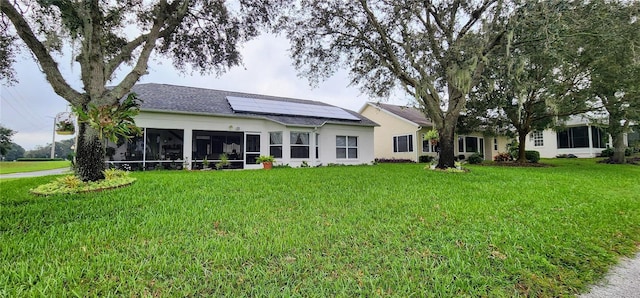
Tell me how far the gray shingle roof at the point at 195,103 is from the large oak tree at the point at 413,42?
11.6ft

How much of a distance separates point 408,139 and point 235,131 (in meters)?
12.7

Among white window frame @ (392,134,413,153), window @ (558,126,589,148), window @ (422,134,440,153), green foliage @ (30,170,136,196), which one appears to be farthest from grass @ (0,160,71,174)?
window @ (558,126,589,148)

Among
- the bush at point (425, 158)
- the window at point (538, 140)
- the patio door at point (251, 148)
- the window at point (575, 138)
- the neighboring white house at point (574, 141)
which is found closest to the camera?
the patio door at point (251, 148)

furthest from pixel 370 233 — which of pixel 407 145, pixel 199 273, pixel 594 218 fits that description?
pixel 407 145

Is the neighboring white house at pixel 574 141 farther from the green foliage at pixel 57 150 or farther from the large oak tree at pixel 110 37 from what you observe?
the green foliage at pixel 57 150

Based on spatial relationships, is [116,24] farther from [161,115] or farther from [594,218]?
[594,218]

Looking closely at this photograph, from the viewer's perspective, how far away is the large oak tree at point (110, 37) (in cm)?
695

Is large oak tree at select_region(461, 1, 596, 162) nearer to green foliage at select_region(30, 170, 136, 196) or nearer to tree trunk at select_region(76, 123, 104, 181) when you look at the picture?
green foliage at select_region(30, 170, 136, 196)

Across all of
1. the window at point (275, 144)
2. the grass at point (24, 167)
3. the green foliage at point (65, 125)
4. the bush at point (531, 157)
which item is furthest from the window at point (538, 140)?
the grass at point (24, 167)

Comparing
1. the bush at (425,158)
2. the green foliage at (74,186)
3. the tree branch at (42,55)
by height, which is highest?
the tree branch at (42,55)

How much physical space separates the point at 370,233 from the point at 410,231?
22.4 inches

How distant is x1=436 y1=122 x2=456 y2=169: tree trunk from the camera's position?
1199 cm

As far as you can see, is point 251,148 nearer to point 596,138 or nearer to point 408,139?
point 408,139

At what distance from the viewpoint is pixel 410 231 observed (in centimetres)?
A: 367
